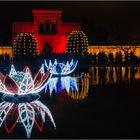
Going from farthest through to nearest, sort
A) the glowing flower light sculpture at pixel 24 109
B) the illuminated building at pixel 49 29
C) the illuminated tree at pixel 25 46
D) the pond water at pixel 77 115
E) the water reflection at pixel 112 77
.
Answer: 1. the illuminated building at pixel 49 29
2. the illuminated tree at pixel 25 46
3. the water reflection at pixel 112 77
4. the glowing flower light sculpture at pixel 24 109
5. the pond water at pixel 77 115

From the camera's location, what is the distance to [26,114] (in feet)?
27.3

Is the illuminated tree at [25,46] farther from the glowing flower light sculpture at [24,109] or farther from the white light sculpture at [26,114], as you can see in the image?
the white light sculpture at [26,114]

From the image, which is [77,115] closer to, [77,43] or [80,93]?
[80,93]

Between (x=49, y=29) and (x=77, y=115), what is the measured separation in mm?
30860

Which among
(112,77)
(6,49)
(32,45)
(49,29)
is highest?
(49,29)

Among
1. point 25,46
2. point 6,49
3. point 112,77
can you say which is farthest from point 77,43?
point 112,77

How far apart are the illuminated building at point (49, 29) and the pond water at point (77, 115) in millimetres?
25944

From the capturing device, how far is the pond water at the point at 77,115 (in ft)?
22.1

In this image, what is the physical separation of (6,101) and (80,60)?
15009 millimetres

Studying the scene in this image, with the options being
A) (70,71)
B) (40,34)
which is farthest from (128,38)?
(70,71)

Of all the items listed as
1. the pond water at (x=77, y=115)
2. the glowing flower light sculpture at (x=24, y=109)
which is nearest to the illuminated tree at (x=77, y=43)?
the pond water at (x=77, y=115)

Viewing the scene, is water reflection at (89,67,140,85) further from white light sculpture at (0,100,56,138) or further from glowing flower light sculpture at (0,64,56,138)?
white light sculpture at (0,100,56,138)

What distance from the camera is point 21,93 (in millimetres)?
10289

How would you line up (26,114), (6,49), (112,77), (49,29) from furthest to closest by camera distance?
(49,29)
(6,49)
(112,77)
(26,114)
